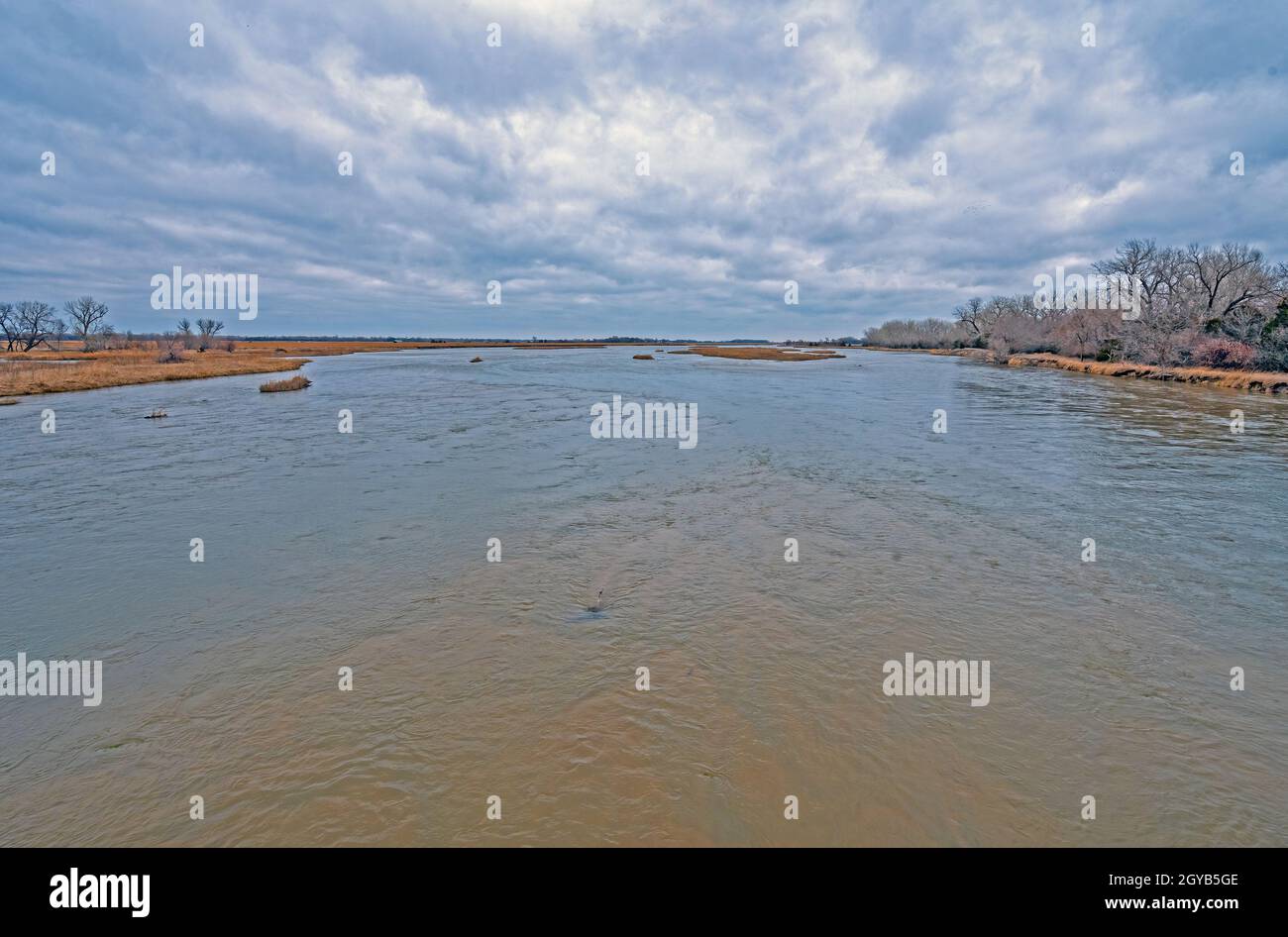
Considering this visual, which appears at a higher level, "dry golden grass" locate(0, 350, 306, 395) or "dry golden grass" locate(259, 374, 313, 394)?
"dry golden grass" locate(0, 350, 306, 395)

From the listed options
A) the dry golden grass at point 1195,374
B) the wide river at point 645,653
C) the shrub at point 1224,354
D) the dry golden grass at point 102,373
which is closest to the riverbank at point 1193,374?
the dry golden grass at point 1195,374

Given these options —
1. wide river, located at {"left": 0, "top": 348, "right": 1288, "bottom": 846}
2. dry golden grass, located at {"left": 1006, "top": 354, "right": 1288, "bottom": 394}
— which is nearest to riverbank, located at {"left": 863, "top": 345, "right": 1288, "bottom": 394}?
dry golden grass, located at {"left": 1006, "top": 354, "right": 1288, "bottom": 394}

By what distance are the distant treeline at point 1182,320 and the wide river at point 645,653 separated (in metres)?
45.7

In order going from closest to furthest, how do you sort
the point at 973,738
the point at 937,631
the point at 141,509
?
the point at 973,738 → the point at 937,631 → the point at 141,509

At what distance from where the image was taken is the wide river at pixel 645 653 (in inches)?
184

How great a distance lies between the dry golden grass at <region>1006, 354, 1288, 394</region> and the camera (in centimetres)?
3997

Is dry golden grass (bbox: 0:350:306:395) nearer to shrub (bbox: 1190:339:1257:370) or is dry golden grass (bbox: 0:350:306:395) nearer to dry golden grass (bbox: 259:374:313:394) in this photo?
dry golden grass (bbox: 259:374:313:394)

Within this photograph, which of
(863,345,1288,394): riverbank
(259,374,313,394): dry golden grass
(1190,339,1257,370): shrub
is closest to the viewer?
(863,345,1288,394): riverbank

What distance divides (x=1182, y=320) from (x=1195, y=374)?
1830 centimetres

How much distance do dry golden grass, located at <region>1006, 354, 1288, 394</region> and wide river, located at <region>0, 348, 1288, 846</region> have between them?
117 ft

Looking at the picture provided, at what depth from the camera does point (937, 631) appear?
7480 mm

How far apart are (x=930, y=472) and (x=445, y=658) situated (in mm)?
15715

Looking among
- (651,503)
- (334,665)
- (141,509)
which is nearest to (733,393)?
(651,503)
